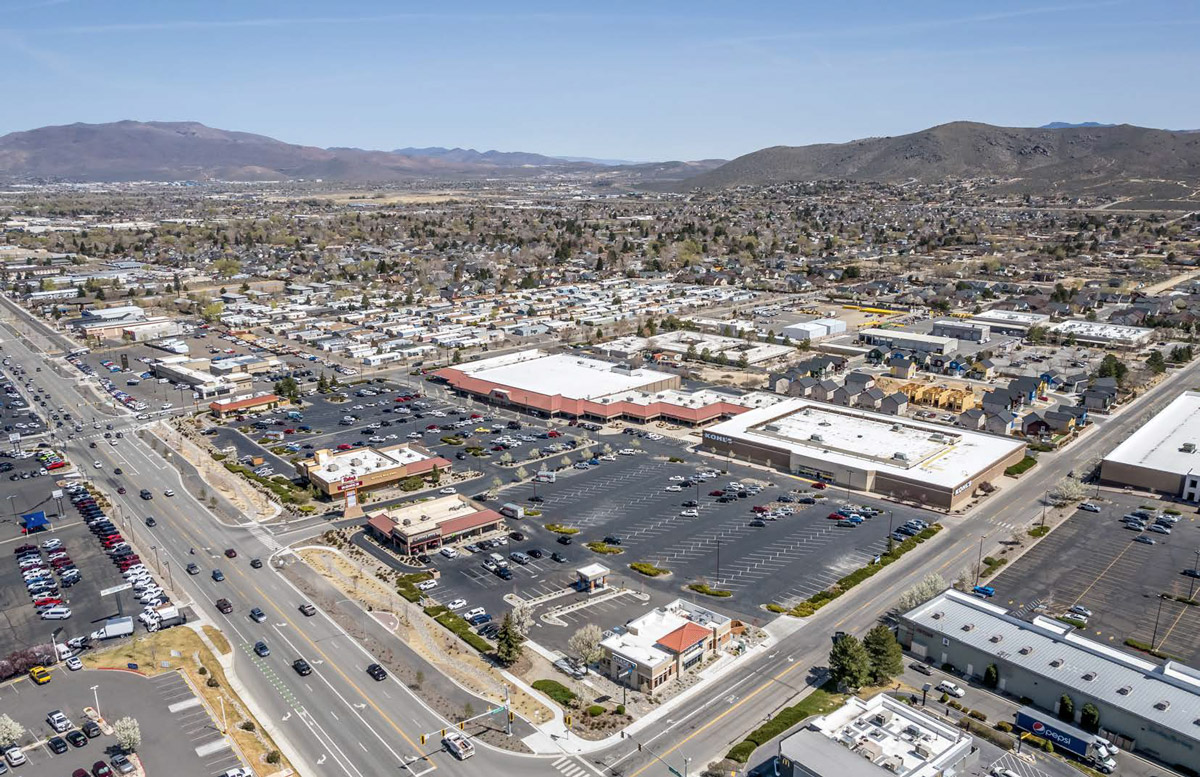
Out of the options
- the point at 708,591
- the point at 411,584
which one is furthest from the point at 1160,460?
the point at 411,584

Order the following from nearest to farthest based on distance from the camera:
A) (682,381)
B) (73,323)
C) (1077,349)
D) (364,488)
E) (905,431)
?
(364,488), (905,431), (682,381), (1077,349), (73,323)

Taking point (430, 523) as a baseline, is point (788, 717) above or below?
below

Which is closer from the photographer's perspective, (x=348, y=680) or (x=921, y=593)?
(x=348, y=680)

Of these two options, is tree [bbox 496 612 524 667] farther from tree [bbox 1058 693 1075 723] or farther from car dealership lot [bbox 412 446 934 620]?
tree [bbox 1058 693 1075 723]

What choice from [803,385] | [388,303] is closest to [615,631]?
[803,385]

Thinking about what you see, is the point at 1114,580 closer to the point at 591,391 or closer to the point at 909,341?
the point at 591,391

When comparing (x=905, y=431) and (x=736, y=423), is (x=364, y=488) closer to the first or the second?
(x=736, y=423)
